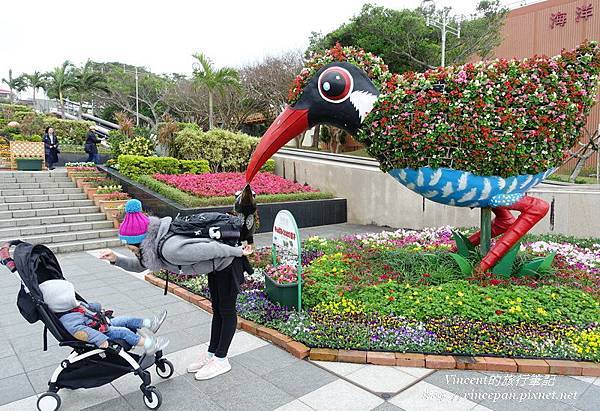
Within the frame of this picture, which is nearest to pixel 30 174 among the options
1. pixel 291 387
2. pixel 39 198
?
pixel 39 198

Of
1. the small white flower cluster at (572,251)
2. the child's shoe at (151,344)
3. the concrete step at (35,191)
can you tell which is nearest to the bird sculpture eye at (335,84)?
the child's shoe at (151,344)

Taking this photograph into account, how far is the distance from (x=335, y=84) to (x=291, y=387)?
3.45 metres

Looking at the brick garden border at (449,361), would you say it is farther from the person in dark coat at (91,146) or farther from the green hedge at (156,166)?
the person in dark coat at (91,146)

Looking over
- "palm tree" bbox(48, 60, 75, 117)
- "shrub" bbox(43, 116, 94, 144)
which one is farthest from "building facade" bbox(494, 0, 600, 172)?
"palm tree" bbox(48, 60, 75, 117)

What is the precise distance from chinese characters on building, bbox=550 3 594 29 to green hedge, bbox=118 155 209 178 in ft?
67.7

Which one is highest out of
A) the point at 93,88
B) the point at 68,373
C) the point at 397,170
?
the point at 93,88

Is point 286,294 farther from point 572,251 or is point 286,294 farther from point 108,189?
point 108,189

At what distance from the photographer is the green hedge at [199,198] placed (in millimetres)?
10685

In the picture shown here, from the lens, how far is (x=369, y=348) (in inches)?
169

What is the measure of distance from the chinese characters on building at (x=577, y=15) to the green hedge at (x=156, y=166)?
20640 millimetres

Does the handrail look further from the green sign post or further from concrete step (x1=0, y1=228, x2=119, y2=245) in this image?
the green sign post

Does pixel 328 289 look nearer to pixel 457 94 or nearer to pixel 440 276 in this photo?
pixel 440 276

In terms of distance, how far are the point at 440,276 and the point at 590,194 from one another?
17.9 feet

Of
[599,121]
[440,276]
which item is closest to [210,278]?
[440,276]
